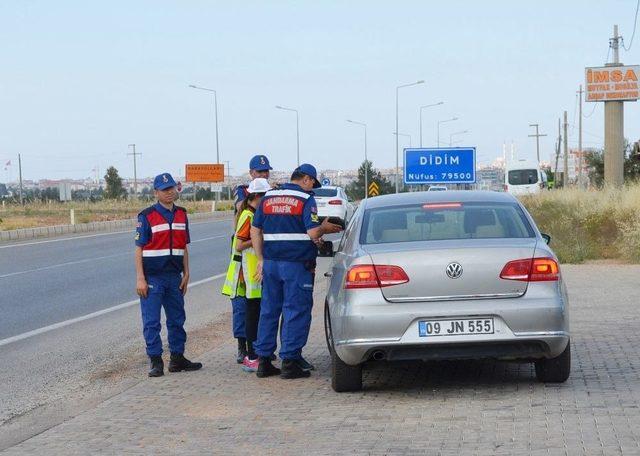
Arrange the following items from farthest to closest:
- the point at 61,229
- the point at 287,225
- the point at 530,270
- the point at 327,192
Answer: the point at 61,229
the point at 327,192
the point at 287,225
the point at 530,270

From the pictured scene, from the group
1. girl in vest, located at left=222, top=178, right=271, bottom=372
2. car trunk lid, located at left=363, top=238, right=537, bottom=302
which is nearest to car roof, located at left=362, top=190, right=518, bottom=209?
car trunk lid, located at left=363, top=238, right=537, bottom=302

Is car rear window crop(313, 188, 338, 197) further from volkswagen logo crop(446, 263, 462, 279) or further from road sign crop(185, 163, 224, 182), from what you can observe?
road sign crop(185, 163, 224, 182)

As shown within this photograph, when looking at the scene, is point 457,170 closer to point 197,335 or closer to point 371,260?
point 197,335

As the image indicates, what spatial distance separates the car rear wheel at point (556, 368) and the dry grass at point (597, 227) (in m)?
14.1

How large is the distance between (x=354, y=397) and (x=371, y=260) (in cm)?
101

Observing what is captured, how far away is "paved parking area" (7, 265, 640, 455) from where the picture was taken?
251 inches

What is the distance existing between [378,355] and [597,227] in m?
20.2

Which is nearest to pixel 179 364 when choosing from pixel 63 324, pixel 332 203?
pixel 63 324

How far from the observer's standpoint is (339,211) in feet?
125

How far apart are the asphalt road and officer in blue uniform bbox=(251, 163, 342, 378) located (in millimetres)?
4517

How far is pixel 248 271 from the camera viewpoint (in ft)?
31.3

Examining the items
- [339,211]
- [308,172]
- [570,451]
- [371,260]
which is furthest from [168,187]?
[339,211]

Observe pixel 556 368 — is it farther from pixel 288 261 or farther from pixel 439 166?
pixel 439 166

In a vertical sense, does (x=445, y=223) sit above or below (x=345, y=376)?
above
